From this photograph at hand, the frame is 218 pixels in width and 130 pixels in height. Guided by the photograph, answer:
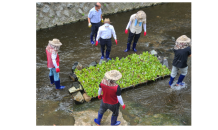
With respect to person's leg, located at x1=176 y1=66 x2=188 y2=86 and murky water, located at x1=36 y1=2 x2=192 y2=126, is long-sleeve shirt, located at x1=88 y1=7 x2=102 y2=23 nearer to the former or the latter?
murky water, located at x1=36 y1=2 x2=192 y2=126

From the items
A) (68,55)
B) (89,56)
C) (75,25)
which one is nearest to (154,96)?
(89,56)

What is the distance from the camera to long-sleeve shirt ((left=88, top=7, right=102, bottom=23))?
743 centimetres

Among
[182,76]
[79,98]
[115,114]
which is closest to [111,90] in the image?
[115,114]

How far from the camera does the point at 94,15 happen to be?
751cm

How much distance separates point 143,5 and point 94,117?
10.4 m

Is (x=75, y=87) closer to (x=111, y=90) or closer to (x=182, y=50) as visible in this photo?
(x=111, y=90)

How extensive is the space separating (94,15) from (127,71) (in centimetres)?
295

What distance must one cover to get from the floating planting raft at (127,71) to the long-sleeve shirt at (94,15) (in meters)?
2.04

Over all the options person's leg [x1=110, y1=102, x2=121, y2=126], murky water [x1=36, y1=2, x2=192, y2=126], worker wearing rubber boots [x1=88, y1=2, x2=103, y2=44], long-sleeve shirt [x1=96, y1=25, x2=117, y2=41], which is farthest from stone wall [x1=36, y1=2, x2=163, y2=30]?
person's leg [x1=110, y1=102, x2=121, y2=126]

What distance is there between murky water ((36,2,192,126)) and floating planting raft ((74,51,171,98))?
0.91ft

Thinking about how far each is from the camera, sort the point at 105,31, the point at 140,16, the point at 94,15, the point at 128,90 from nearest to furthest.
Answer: the point at 128,90 < the point at 105,31 < the point at 140,16 < the point at 94,15

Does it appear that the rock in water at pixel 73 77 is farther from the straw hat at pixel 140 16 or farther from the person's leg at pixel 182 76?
the person's leg at pixel 182 76

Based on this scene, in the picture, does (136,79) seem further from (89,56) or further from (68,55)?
(68,55)

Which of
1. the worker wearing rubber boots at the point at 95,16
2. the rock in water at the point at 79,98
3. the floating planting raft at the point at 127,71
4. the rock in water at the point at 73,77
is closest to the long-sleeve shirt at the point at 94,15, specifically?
the worker wearing rubber boots at the point at 95,16
